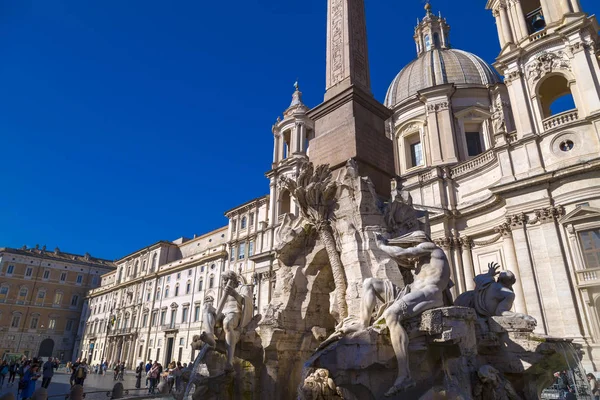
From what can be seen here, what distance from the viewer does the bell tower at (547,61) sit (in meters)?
18.3

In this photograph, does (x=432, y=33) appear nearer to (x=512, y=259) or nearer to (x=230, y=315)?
(x=512, y=259)

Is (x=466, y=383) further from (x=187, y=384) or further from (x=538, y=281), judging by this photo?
(x=538, y=281)

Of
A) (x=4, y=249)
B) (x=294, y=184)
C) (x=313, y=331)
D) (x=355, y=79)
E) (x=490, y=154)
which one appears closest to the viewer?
(x=313, y=331)

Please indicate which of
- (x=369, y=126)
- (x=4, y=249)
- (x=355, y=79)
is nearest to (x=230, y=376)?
(x=369, y=126)

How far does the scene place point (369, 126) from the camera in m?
8.30

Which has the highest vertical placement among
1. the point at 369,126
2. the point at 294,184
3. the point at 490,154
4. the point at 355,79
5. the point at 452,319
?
the point at 490,154

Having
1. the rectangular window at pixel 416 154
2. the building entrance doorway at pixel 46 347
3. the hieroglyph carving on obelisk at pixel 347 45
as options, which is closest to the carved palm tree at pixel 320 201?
the hieroglyph carving on obelisk at pixel 347 45

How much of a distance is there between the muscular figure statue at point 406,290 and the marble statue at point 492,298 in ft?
3.99

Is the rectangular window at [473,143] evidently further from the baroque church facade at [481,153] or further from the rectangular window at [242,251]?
the rectangular window at [242,251]

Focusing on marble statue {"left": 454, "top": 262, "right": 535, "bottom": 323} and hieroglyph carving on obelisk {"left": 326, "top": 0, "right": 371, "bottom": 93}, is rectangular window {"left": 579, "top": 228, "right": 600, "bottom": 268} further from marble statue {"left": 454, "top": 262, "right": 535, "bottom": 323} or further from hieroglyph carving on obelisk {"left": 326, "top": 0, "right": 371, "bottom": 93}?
hieroglyph carving on obelisk {"left": 326, "top": 0, "right": 371, "bottom": 93}

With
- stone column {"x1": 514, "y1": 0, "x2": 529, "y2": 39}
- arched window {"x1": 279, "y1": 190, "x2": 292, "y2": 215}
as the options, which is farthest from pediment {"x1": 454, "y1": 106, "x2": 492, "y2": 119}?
arched window {"x1": 279, "y1": 190, "x2": 292, "y2": 215}

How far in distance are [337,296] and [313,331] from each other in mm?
896

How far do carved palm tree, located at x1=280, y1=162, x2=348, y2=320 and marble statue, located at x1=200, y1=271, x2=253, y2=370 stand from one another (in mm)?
1958

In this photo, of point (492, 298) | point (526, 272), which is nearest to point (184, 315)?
point (526, 272)
